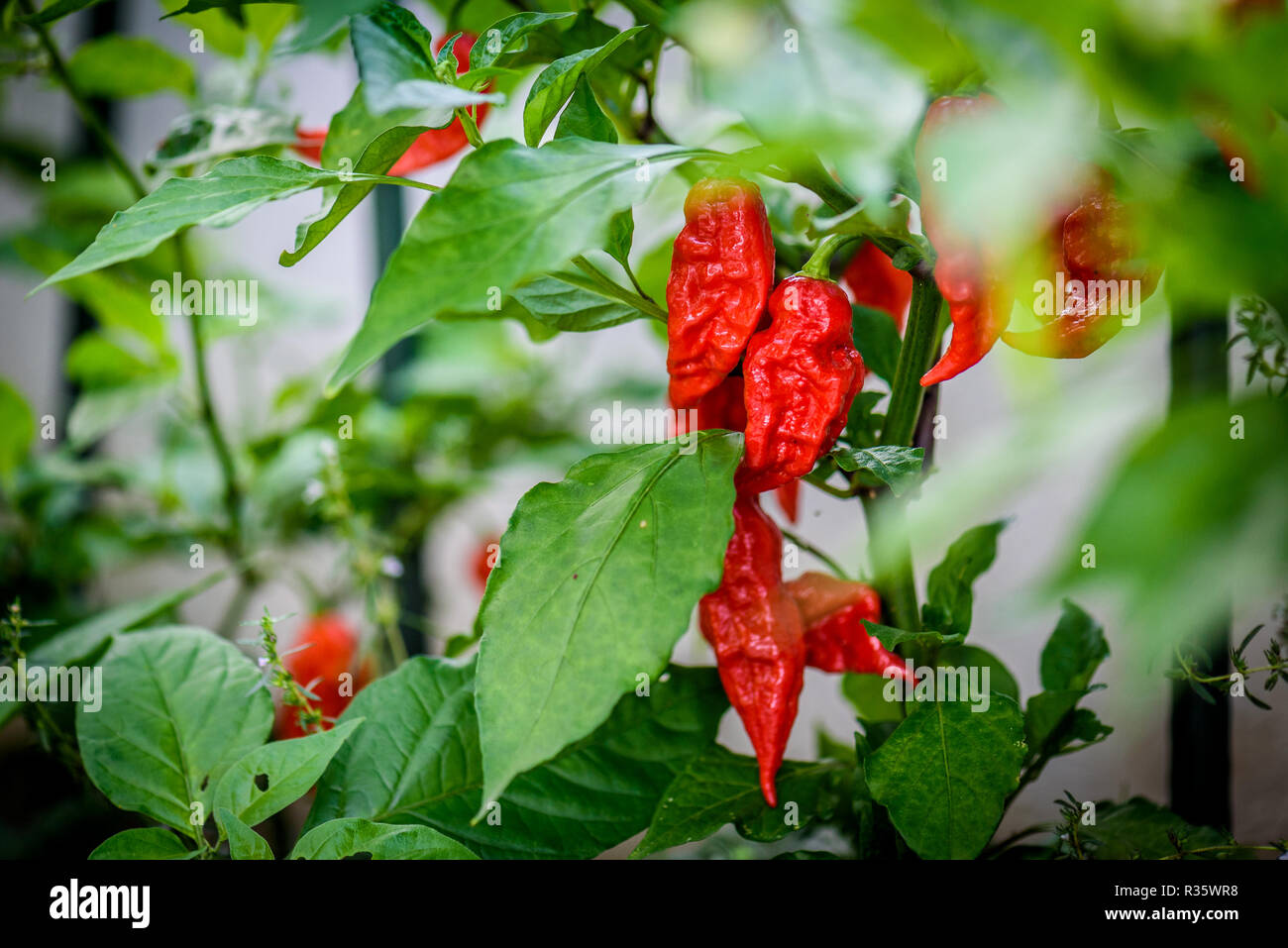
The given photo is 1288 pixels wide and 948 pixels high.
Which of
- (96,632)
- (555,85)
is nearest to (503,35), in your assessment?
(555,85)

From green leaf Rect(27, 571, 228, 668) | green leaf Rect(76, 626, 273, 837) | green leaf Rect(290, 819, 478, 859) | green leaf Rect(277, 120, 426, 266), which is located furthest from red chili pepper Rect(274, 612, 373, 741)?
green leaf Rect(277, 120, 426, 266)

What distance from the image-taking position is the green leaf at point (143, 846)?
0.43 metres

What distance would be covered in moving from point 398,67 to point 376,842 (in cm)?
33

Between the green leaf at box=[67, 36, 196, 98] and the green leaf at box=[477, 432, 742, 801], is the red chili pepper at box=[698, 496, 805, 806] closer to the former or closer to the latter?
the green leaf at box=[477, 432, 742, 801]

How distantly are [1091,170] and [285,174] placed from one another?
0.34 m

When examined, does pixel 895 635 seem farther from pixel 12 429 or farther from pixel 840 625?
pixel 12 429

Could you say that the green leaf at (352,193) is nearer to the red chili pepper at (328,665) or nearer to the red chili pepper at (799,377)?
the red chili pepper at (799,377)

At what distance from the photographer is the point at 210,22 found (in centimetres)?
70

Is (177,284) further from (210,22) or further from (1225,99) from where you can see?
(1225,99)

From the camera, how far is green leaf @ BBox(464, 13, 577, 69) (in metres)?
0.39

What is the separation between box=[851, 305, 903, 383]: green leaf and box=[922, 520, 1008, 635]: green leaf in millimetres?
99

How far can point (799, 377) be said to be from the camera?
1.21ft
